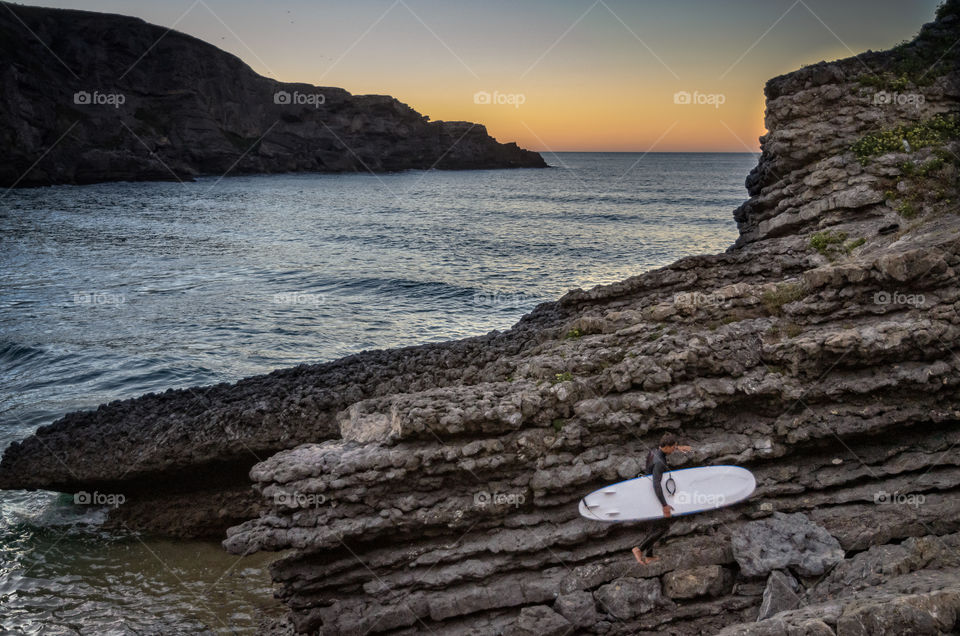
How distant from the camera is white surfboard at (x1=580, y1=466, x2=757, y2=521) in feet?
33.1

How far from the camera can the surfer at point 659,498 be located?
9.91m

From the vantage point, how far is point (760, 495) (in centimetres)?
1027

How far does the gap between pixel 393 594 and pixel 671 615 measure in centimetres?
440

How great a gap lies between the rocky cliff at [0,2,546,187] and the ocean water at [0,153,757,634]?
1440 centimetres

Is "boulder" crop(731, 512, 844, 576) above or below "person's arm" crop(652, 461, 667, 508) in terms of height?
below

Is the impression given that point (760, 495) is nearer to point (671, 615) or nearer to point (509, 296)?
point (671, 615)

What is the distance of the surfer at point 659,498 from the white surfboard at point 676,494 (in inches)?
5.0

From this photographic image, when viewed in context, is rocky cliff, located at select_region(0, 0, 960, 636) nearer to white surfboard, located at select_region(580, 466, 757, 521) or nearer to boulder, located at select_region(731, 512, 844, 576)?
boulder, located at select_region(731, 512, 844, 576)

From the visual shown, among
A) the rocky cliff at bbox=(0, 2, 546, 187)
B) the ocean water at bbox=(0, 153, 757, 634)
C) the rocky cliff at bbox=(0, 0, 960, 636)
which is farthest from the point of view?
the rocky cliff at bbox=(0, 2, 546, 187)

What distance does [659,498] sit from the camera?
995 centimetres

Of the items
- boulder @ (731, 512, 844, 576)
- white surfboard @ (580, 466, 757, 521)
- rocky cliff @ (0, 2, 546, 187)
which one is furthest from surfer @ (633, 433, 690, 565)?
rocky cliff @ (0, 2, 546, 187)

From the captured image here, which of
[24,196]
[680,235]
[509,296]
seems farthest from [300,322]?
[24,196]

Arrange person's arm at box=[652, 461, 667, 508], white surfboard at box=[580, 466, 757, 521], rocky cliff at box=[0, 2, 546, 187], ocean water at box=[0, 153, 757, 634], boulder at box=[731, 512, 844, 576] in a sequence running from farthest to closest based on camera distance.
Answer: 1. rocky cliff at box=[0, 2, 546, 187]
2. ocean water at box=[0, 153, 757, 634]
3. white surfboard at box=[580, 466, 757, 521]
4. person's arm at box=[652, 461, 667, 508]
5. boulder at box=[731, 512, 844, 576]

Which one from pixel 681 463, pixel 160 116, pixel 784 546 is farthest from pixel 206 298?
pixel 160 116
